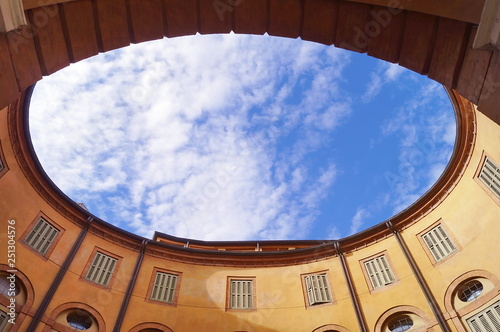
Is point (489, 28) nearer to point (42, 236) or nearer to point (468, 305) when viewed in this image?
point (468, 305)

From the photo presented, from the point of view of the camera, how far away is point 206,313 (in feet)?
57.3

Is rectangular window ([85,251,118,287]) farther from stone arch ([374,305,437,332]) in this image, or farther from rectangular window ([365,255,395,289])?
rectangular window ([365,255,395,289])

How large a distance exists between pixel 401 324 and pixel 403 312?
21.1 inches

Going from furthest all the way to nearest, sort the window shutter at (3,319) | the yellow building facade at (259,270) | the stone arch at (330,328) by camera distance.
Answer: the stone arch at (330,328), the yellow building facade at (259,270), the window shutter at (3,319)

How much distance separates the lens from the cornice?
1510 cm

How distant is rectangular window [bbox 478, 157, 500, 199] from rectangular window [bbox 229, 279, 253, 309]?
12.2 metres

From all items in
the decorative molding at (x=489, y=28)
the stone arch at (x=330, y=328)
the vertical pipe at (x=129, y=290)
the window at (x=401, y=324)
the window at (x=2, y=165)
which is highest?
the window at (x=2, y=165)

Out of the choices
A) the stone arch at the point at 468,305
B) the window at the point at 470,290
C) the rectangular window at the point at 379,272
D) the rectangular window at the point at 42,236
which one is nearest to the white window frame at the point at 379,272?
the rectangular window at the point at 379,272

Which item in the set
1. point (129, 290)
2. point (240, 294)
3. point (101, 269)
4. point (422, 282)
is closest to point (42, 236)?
point (101, 269)

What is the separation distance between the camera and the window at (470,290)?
14562mm

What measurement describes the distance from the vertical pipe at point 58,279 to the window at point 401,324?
48.8ft

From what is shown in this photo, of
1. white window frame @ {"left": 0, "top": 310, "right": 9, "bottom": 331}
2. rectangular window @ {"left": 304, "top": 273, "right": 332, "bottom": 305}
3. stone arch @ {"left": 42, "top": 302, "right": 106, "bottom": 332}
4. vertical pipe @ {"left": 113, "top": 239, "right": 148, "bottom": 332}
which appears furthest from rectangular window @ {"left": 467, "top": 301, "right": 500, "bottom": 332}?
white window frame @ {"left": 0, "top": 310, "right": 9, "bottom": 331}

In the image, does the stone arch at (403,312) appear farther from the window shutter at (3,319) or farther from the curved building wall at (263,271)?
the window shutter at (3,319)

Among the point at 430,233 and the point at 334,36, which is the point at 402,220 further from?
the point at 334,36
